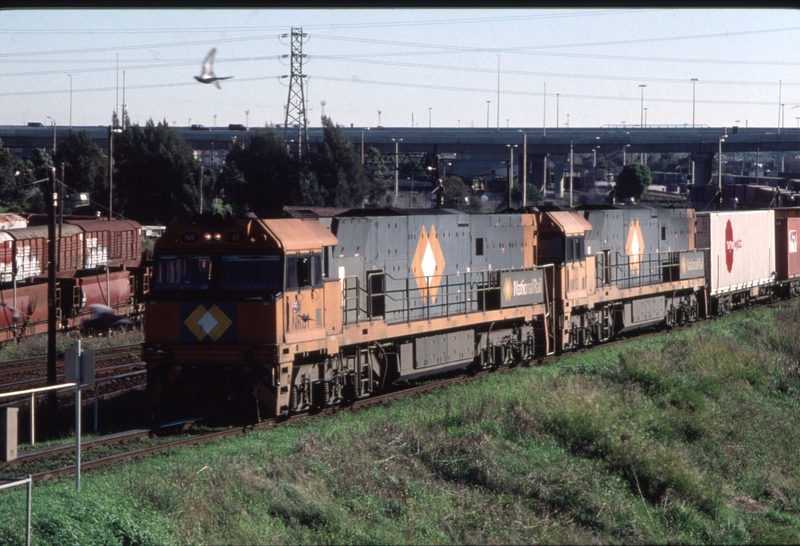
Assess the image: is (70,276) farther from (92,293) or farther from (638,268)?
(638,268)

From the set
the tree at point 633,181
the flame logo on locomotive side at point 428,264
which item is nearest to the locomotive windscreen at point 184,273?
the flame logo on locomotive side at point 428,264

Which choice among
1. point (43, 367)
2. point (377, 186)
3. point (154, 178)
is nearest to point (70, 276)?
point (43, 367)

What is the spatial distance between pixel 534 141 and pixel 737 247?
2278 inches

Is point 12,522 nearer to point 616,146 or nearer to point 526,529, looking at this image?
point 526,529

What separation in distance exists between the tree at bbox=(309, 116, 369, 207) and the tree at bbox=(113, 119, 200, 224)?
740 cm

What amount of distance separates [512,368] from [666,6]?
57.4 feet

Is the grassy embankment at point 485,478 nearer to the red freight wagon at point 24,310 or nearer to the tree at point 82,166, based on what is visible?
the red freight wagon at point 24,310

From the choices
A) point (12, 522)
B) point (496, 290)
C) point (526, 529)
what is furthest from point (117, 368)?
point (526, 529)

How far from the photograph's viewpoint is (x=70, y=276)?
1090 inches

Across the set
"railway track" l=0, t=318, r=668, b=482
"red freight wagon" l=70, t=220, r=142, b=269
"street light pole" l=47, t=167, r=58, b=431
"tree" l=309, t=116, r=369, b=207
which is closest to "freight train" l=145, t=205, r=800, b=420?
"railway track" l=0, t=318, r=668, b=482

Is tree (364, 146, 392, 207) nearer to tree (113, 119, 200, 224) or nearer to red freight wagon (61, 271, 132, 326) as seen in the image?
tree (113, 119, 200, 224)

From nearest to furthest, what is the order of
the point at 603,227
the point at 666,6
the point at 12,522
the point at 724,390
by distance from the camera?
the point at 666,6
the point at 12,522
the point at 724,390
the point at 603,227

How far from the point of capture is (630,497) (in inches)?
477

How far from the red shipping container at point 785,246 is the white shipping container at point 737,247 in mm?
734
